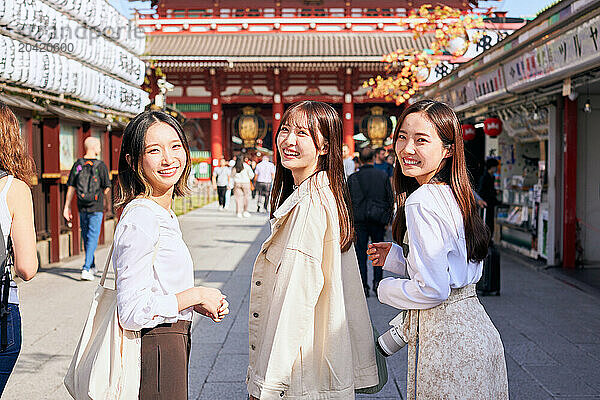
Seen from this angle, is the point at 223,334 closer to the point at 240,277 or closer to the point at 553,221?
the point at 240,277

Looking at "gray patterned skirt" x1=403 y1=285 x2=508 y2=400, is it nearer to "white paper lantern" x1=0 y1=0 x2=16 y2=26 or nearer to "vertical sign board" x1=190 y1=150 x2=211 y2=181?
"white paper lantern" x1=0 y1=0 x2=16 y2=26

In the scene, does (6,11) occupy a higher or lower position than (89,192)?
higher

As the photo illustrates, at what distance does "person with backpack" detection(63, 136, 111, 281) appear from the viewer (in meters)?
7.56

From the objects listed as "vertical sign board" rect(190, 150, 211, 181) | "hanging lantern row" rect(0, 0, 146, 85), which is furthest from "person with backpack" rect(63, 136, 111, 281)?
"vertical sign board" rect(190, 150, 211, 181)

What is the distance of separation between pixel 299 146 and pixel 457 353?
36.9 inches

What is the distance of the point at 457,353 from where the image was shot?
2.20 m

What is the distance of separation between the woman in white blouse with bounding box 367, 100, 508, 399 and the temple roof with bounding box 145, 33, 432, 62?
61.4 ft

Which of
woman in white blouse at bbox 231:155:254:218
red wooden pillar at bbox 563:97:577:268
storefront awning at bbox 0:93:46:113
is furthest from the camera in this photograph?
woman in white blouse at bbox 231:155:254:218

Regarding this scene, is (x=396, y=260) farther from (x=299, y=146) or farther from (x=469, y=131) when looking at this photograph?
(x=469, y=131)

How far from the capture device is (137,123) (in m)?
2.36

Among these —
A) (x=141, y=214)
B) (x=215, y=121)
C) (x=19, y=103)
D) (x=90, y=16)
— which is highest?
(x=90, y=16)

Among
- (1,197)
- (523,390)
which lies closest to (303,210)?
(1,197)

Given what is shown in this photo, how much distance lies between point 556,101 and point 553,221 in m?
1.61

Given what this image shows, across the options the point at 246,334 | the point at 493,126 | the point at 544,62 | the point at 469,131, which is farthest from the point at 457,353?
the point at 469,131
